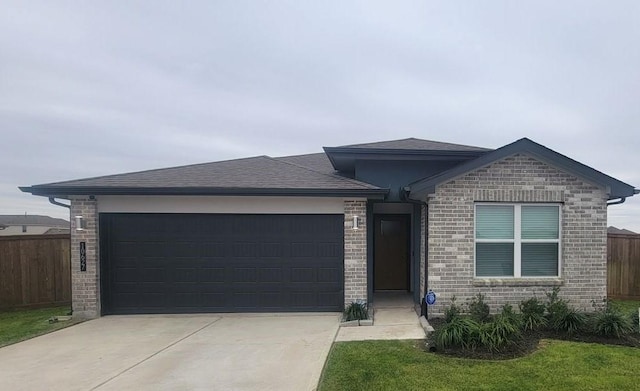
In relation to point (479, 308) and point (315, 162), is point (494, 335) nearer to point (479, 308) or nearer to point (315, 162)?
point (479, 308)

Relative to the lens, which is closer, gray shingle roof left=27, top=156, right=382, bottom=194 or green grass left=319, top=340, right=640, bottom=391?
green grass left=319, top=340, right=640, bottom=391

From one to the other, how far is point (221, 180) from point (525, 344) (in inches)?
270

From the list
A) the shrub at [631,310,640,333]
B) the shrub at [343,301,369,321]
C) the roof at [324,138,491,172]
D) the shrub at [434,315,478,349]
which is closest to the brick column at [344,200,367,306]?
the shrub at [343,301,369,321]

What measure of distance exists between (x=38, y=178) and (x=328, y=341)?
24.0 metres

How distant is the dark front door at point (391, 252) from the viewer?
10.4m

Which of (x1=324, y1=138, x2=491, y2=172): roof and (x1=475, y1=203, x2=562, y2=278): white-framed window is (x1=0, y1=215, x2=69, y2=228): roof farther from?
(x1=475, y1=203, x2=562, y2=278): white-framed window

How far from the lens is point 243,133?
70.1 ft

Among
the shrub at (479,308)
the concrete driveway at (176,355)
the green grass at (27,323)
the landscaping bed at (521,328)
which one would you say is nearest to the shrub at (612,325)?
the landscaping bed at (521,328)

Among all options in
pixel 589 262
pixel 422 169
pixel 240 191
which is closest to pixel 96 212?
pixel 240 191

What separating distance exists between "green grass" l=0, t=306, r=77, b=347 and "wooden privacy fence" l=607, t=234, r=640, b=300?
1368 centimetres

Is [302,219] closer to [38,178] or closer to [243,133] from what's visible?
[243,133]

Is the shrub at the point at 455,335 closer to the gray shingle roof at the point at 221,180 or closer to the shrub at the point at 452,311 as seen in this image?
the shrub at the point at 452,311

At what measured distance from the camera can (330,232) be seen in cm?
819

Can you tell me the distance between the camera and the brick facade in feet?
24.3
